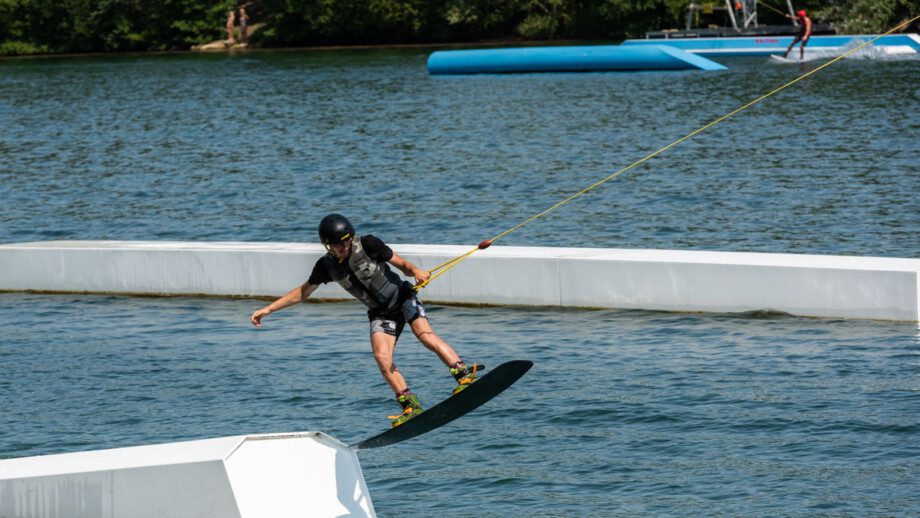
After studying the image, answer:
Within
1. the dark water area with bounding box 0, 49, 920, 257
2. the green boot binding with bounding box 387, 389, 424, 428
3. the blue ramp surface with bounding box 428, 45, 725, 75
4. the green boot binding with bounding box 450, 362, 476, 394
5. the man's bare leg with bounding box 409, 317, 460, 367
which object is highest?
the man's bare leg with bounding box 409, 317, 460, 367

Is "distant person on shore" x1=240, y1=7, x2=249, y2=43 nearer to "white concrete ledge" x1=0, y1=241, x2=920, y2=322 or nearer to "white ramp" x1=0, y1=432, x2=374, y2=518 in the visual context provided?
"white concrete ledge" x1=0, y1=241, x2=920, y2=322

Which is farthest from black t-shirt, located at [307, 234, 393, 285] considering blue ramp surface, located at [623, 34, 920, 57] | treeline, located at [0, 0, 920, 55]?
treeline, located at [0, 0, 920, 55]

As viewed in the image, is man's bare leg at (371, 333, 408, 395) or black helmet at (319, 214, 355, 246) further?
man's bare leg at (371, 333, 408, 395)

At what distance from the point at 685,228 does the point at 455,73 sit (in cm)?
3490

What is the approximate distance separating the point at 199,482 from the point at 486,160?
25544 mm

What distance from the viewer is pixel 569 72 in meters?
56.7

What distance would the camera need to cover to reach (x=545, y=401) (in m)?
14.7

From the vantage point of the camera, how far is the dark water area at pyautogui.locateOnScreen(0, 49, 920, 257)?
26.2m

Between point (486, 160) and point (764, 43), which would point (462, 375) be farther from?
point (764, 43)

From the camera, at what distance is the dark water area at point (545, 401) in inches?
474

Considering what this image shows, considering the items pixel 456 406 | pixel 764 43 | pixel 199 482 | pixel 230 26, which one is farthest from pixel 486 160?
pixel 230 26

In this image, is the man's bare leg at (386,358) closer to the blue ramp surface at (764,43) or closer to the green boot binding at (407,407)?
the green boot binding at (407,407)

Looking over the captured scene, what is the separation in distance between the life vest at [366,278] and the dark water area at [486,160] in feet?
39.0

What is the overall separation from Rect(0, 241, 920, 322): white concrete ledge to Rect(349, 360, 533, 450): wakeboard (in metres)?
6.40
